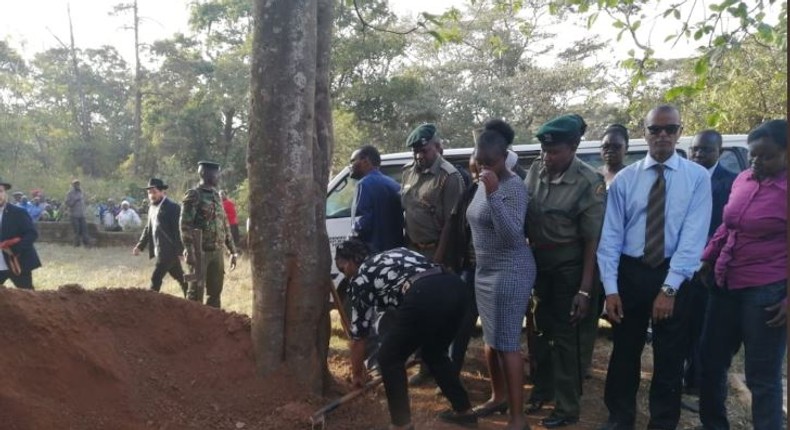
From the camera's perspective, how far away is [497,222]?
11.9 feet

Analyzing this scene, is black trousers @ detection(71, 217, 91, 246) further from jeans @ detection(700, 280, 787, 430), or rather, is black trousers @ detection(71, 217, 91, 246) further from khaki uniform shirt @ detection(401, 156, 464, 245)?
jeans @ detection(700, 280, 787, 430)

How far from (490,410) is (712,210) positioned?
2.15m

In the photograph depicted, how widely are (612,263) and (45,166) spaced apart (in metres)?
34.4

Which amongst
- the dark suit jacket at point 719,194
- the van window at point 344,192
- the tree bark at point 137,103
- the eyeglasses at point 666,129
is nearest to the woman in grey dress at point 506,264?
the eyeglasses at point 666,129

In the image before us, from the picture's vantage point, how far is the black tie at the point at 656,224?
142 inches

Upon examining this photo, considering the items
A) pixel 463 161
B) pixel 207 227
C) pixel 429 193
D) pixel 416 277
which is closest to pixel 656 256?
pixel 416 277

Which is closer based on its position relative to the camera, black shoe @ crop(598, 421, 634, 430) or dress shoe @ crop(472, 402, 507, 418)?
black shoe @ crop(598, 421, 634, 430)

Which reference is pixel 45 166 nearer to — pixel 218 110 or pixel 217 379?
pixel 218 110

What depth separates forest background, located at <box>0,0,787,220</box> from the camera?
56.9 feet

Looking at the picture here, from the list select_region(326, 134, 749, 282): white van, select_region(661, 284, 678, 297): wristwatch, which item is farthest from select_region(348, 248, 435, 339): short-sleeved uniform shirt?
select_region(326, 134, 749, 282): white van

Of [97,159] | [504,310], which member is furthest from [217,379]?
[97,159]

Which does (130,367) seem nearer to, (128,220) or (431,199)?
(431,199)

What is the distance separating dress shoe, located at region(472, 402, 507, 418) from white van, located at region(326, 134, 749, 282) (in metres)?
2.87

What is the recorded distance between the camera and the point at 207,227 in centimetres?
676
